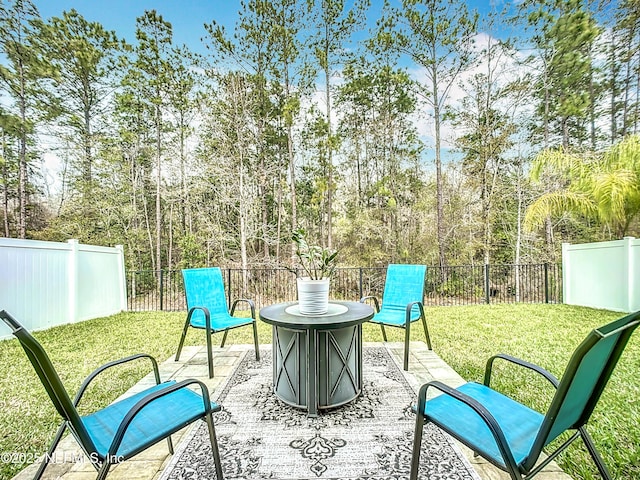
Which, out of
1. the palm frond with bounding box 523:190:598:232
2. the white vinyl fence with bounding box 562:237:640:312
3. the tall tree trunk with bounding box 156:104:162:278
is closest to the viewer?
the white vinyl fence with bounding box 562:237:640:312

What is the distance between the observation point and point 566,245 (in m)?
6.17

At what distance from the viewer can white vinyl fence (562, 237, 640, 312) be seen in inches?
193

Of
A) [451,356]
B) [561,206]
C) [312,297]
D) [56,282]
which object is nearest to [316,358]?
[312,297]

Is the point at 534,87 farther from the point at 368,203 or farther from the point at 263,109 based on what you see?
the point at 263,109

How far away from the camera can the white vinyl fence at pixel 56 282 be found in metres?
4.12

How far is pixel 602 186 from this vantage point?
496 centimetres

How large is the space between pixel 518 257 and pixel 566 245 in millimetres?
2836

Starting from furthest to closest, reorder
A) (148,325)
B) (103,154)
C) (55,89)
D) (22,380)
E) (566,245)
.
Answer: (103,154), (55,89), (566,245), (148,325), (22,380)

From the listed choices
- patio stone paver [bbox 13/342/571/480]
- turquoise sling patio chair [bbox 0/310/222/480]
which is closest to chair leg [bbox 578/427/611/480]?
patio stone paver [bbox 13/342/571/480]

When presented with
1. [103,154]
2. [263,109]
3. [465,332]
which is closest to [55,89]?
[103,154]

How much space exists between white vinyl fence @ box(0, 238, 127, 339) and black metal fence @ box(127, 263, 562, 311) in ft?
3.63

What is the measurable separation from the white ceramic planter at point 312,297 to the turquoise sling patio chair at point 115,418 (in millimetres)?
1009

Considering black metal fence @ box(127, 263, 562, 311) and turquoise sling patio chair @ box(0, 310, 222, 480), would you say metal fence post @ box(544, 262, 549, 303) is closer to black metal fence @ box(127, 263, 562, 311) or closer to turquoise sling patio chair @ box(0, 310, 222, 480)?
black metal fence @ box(127, 263, 562, 311)

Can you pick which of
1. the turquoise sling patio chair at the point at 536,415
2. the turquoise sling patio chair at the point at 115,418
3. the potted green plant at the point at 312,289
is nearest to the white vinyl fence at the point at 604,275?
the turquoise sling patio chair at the point at 536,415
